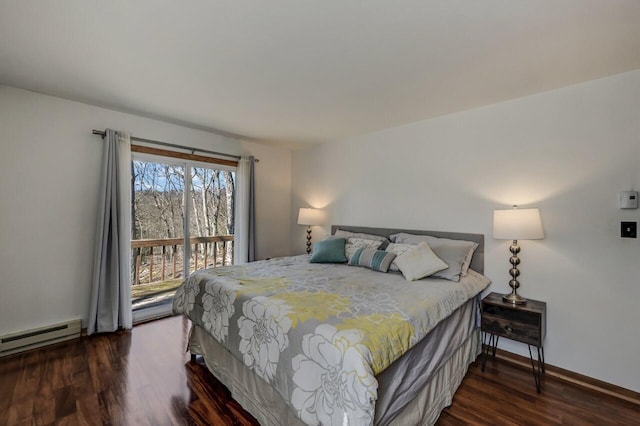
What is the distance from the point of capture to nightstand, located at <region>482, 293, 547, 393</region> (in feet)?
6.92

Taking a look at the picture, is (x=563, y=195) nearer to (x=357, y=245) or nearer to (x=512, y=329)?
(x=512, y=329)

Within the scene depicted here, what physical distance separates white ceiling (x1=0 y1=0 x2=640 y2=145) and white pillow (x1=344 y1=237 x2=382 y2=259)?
1481 mm

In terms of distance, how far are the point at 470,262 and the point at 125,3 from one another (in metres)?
3.32

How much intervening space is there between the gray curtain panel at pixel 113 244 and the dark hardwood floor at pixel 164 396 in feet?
1.54

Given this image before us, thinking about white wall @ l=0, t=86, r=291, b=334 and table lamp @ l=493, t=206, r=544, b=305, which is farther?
white wall @ l=0, t=86, r=291, b=334

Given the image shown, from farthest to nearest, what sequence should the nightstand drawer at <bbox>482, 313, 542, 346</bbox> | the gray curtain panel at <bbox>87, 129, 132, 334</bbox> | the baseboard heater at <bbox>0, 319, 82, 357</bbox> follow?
the gray curtain panel at <bbox>87, 129, 132, 334</bbox>
the baseboard heater at <bbox>0, 319, 82, 357</bbox>
the nightstand drawer at <bbox>482, 313, 542, 346</bbox>

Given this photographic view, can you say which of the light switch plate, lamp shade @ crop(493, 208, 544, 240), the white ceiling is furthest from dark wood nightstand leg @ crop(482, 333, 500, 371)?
the white ceiling

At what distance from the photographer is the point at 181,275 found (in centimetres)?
372

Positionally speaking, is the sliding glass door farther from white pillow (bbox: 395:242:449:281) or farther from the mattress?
white pillow (bbox: 395:242:449:281)

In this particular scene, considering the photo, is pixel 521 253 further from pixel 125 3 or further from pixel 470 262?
pixel 125 3

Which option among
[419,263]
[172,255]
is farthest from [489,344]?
[172,255]

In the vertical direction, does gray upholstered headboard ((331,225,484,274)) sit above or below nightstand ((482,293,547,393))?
above

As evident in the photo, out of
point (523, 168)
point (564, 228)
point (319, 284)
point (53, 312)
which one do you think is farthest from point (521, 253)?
point (53, 312)

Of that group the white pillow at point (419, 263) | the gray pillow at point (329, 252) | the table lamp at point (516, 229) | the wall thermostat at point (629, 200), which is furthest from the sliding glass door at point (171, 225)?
the wall thermostat at point (629, 200)
